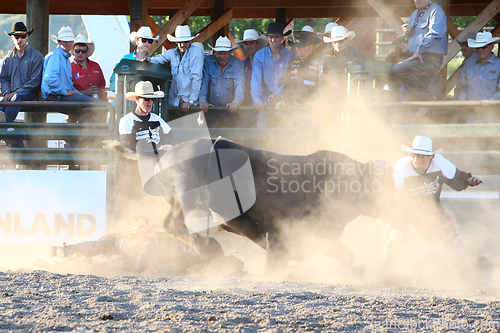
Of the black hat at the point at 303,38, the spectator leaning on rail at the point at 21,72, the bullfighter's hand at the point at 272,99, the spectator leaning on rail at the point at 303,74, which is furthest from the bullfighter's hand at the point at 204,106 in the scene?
the spectator leaning on rail at the point at 21,72

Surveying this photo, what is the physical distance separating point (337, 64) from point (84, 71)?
372 centimetres

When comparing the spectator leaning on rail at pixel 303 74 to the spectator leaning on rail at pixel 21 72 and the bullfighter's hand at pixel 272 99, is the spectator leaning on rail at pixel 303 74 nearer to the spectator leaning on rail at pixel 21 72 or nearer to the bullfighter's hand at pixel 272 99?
the bullfighter's hand at pixel 272 99

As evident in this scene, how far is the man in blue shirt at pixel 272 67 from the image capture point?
22.3ft

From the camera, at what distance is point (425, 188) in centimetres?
523

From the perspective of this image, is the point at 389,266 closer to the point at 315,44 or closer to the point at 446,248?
the point at 446,248

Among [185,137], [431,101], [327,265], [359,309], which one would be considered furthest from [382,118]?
[359,309]

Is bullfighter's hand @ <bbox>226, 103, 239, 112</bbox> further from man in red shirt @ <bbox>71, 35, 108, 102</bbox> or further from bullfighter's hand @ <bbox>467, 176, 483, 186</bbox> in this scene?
bullfighter's hand @ <bbox>467, 176, 483, 186</bbox>

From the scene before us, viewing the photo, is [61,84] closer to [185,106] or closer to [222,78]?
[185,106]

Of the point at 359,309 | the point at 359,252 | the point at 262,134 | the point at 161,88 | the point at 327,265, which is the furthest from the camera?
the point at 161,88

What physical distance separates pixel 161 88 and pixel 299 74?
1.89 metres

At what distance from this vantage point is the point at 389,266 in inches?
205

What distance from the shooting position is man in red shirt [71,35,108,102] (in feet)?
24.0

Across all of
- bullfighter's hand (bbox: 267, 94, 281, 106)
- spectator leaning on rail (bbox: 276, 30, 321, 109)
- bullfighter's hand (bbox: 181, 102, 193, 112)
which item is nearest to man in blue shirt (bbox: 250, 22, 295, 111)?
bullfighter's hand (bbox: 267, 94, 281, 106)

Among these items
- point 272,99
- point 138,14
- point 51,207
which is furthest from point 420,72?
point 51,207
